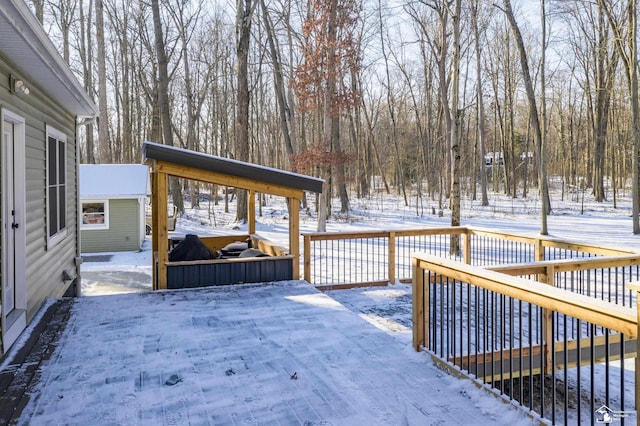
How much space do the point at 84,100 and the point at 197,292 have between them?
9.96 ft

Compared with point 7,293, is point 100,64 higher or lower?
higher

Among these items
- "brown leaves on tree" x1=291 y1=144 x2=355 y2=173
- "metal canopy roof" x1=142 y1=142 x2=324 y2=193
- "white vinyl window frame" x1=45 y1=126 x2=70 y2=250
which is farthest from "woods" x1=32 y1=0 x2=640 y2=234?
"white vinyl window frame" x1=45 y1=126 x2=70 y2=250

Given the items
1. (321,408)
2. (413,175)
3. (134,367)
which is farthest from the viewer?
(413,175)

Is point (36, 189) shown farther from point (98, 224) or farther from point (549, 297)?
point (98, 224)

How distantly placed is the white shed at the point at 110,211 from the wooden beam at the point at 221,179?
24.3 feet

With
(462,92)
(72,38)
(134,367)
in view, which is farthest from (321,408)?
(462,92)

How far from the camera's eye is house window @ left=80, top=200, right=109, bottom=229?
522 inches

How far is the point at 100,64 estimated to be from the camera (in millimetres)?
15852

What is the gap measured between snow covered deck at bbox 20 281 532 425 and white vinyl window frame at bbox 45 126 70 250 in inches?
54.0

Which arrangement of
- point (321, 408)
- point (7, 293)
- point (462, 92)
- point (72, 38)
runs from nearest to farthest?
point (321, 408), point (7, 293), point (72, 38), point (462, 92)

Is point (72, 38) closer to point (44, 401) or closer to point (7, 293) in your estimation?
point (7, 293)

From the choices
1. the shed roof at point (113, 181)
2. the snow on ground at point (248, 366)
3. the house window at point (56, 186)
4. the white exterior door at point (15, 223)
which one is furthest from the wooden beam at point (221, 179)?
the shed roof at point (113, 181)

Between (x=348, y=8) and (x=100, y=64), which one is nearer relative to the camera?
(x=348, y=8)

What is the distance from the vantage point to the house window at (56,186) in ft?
19.3
